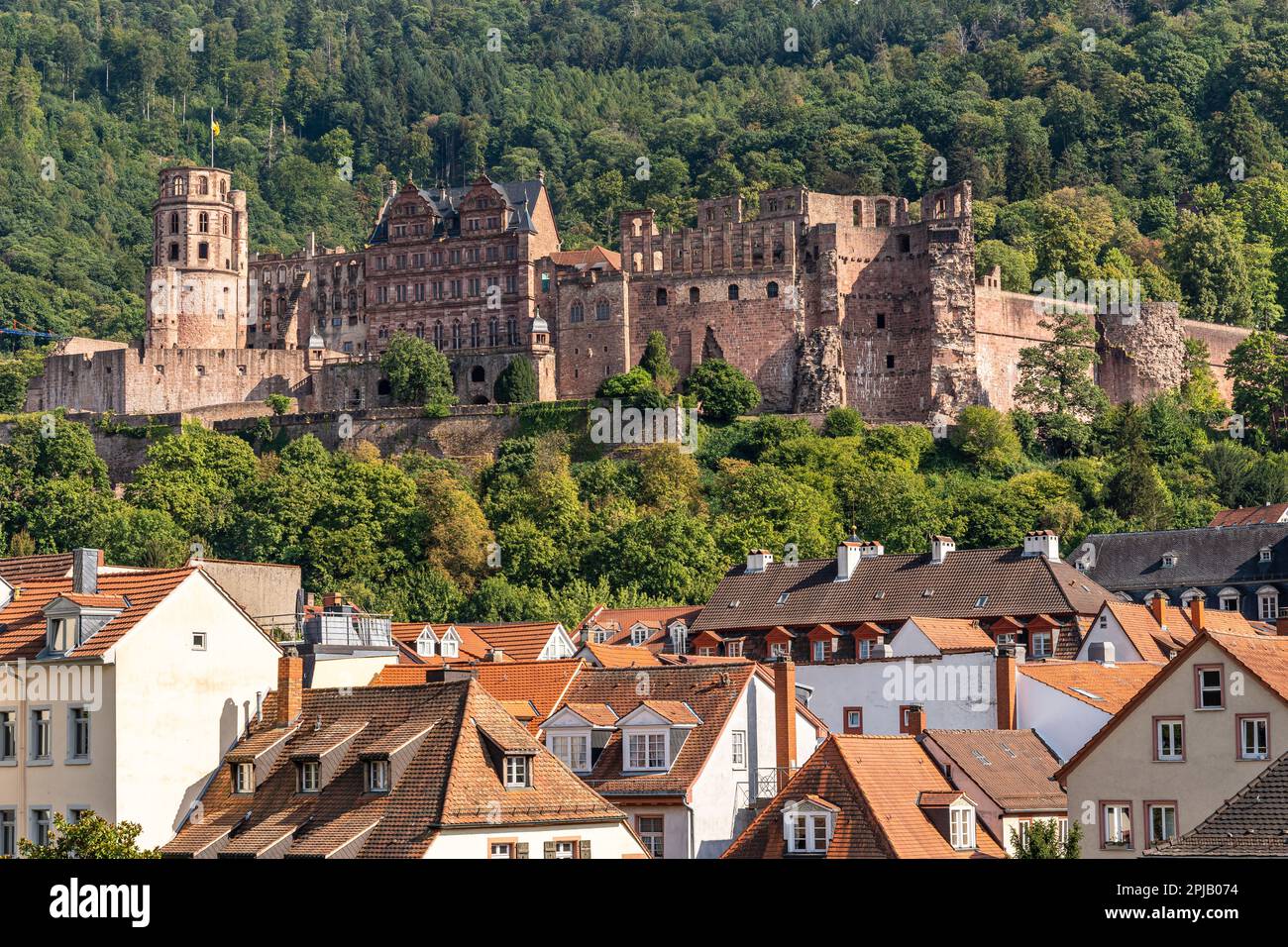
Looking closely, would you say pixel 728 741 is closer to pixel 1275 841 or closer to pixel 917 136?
pixel 1275 841

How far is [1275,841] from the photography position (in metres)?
16.8

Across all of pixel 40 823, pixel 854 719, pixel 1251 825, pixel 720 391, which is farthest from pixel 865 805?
pixel 720 391

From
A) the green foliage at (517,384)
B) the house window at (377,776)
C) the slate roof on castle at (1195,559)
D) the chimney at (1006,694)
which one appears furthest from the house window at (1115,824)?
the green foliage at (517,384)

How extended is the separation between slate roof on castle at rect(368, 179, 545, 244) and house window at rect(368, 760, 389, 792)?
83522 millimetres

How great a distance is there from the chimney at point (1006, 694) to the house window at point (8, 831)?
19328mm

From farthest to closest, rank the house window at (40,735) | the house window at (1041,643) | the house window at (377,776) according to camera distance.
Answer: the house window at (1041,643) → the house window at (40,735) → the house window at (377,776)

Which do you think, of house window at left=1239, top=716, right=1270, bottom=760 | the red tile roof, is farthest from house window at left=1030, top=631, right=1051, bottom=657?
house window at left=1239, top=716, right=1270, bottom=760

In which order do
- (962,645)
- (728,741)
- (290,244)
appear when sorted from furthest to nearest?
(290,244) → (962,645) → (728,741)

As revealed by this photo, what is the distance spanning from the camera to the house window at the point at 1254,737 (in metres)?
27.0

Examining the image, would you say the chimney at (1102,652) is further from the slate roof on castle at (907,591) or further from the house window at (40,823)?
the house window at (40,823)

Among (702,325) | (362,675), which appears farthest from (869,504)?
(362,675)

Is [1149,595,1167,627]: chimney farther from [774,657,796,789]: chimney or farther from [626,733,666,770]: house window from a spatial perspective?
[626,733,666,770]: house window

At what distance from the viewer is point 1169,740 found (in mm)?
27812

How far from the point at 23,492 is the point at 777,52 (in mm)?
109455
